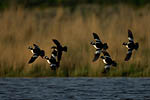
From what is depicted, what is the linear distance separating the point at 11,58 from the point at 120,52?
10.1 feet

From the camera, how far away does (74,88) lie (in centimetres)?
1288

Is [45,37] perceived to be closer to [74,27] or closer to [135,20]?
[74,27]

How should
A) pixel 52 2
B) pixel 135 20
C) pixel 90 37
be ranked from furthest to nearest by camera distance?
pixel 52 2 < pixel 135 20 < pixel 90 37

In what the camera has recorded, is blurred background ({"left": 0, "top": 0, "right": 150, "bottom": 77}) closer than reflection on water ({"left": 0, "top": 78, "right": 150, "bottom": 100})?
No

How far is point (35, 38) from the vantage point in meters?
17.2

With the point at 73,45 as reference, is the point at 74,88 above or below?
below

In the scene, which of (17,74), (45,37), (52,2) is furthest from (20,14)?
(52,2)

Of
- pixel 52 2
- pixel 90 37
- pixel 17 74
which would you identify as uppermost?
pixel 52 2

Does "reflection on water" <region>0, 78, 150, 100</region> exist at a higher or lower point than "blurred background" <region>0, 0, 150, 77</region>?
lower

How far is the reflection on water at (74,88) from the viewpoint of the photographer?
11695mm

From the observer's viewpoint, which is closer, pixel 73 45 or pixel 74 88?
pixel 74 88

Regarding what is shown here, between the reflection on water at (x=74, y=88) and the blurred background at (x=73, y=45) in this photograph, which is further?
the blurred background at (x=73, y=45)

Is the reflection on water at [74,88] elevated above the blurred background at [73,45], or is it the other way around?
the blurred background at [73,45]

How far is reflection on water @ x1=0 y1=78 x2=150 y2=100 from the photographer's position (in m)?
11.7
